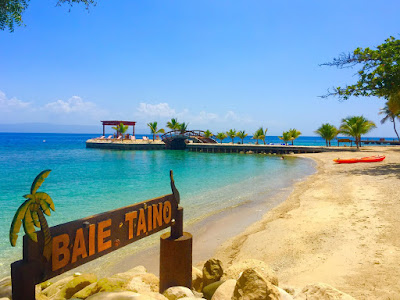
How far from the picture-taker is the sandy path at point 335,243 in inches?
195

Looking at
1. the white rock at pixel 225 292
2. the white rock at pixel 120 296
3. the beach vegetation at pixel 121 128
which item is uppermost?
the beach vegetation at pixel 121 128

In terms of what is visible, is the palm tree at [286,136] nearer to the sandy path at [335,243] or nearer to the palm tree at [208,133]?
the palm tree at [208,133]

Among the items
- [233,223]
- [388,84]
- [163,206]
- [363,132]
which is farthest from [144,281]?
[363,132]

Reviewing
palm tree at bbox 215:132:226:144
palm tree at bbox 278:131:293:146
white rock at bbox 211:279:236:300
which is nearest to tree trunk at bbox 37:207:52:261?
white rock at bbox 211:279:236:300

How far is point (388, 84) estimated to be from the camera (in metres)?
18.4

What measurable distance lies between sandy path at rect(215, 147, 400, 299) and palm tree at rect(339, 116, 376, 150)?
103 feet

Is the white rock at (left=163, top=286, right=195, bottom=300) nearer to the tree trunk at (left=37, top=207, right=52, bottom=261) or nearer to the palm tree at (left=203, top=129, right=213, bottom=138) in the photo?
the tree trunk at (left=37, top=207, right=52, bottom=261)

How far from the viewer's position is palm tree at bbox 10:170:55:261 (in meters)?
2.27

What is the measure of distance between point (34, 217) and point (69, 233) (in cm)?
38

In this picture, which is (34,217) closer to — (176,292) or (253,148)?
(176,292)

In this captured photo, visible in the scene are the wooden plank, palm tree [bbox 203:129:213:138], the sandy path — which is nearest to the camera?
the wooden plank

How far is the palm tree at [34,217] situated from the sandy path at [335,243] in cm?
417

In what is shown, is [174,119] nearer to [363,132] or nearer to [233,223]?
[363,132]

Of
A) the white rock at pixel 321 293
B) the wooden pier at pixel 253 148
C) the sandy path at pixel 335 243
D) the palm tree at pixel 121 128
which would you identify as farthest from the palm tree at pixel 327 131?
the white rock at pixel 321 293
